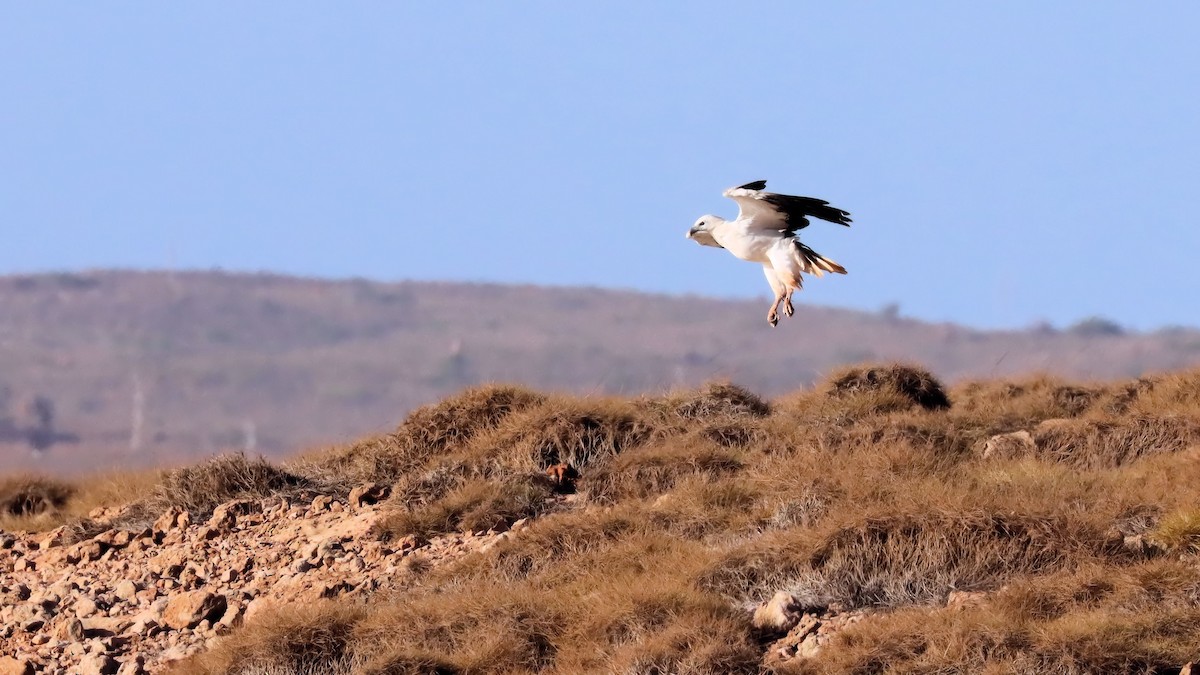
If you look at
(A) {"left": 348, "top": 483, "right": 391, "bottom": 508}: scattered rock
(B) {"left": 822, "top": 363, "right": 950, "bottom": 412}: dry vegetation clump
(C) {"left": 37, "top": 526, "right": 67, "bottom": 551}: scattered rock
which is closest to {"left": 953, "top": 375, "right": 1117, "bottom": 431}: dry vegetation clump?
(B) {"left": 822, "top": 363, "right": 950, "bottom": 412}: dry vegetation clump

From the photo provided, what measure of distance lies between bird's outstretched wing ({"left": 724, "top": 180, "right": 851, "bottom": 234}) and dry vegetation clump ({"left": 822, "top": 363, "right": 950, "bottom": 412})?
2.73 m

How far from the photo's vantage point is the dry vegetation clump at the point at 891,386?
46.6 feet

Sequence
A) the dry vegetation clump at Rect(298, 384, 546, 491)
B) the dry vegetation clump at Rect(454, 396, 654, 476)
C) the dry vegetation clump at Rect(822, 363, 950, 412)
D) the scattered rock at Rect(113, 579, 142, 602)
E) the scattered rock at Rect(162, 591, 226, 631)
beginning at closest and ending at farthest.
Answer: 1. the scattered rock at Rect(162, 591, 226, 631)
2. the scattered rock at Rect(113, 579, 142, 602)
3. the dry vegetation clump at Rect(454, 396, 654, 476)
4. the dry vegetation clump at Rect(298, 384, 546, 491)
5. the dry vegetation clump at Rect(822, 363, 950, 412)

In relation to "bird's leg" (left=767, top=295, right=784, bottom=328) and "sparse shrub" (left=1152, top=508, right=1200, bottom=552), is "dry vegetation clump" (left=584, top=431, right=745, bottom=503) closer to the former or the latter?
"bird's leg" (left=767, top=295, right=784, bottom=328)

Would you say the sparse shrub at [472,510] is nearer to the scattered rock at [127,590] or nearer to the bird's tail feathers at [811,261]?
the scattered rock at [127,590]

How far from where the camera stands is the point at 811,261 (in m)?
11.7

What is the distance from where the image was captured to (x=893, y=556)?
9898mm

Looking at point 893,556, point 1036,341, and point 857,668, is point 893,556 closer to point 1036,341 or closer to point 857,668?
point 857,668

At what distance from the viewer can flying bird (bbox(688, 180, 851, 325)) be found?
11547mm

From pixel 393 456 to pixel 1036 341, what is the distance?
1797 inches

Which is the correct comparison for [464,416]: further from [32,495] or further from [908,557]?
[908,557]

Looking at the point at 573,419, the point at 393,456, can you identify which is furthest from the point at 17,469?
the point at 573,419

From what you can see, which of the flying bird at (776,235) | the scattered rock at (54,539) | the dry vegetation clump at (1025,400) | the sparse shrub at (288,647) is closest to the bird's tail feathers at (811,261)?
the flying bird at (776,235)

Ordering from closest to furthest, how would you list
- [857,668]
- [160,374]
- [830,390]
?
1. [857,668]
2. [830,390]
3. [160,374]
